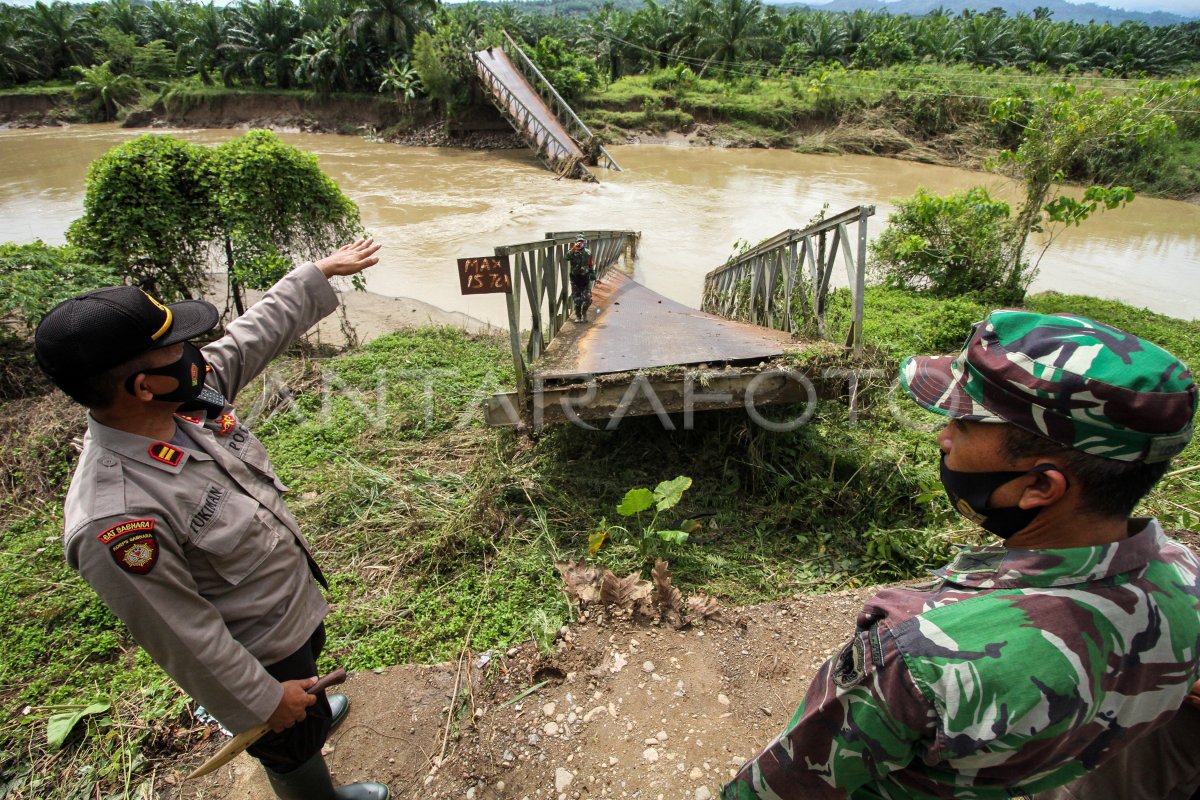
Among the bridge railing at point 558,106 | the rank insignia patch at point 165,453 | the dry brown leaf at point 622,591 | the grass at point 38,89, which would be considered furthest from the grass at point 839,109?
the grass at point 38,89

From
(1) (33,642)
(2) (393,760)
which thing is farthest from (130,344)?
(1) (33,642)

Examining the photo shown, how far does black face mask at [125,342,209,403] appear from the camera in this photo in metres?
1.60

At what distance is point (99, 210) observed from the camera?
243 inches

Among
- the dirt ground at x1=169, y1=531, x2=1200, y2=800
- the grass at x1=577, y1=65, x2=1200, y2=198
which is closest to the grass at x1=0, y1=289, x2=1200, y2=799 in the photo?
the dirt ground at x1=169, y1=531, x2=1200, y2=800

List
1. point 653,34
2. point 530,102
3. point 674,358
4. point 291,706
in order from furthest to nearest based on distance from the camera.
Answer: point 653,34 < point 530,102 < point 674,358 < point 291,706

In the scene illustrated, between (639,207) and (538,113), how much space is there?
8.41m

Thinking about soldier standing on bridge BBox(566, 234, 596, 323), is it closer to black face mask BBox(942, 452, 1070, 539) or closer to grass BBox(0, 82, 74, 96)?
black face mask BBox(942, 452, 1070, 539)

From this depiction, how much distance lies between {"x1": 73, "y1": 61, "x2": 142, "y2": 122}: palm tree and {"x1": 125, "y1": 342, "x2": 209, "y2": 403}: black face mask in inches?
1576

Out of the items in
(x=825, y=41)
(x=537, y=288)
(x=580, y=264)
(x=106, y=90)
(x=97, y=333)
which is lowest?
(x=580, y=264)

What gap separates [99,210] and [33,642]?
5.04 metres

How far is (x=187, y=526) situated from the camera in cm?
156

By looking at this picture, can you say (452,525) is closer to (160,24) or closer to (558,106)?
(558,106)

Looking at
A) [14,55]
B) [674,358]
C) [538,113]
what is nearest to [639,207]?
[538,113]

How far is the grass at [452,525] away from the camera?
2887mm
